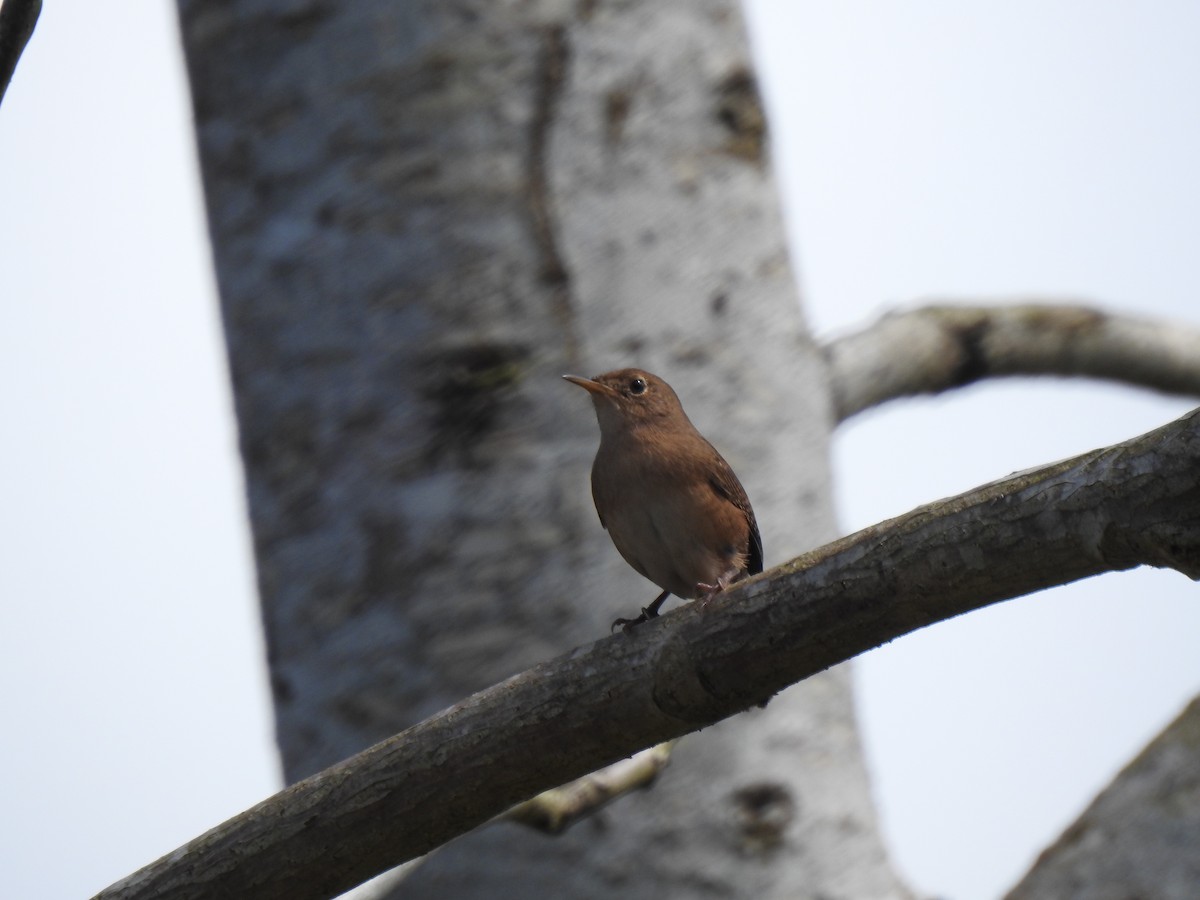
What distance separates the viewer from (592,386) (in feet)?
14.5

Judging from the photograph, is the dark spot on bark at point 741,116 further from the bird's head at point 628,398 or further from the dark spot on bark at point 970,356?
the dark spot on bark at point 970,356

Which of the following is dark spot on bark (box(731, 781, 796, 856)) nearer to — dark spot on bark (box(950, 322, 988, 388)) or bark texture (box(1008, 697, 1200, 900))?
bark texture (box(1008, 697, 1200, 900))

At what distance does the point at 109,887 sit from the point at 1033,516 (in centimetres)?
183

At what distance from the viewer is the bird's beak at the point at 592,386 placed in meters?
4.39

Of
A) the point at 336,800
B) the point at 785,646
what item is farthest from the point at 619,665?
the point at 336,800

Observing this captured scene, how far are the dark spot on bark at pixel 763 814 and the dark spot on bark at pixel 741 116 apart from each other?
2021 mm

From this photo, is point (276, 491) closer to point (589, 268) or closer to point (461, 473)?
point (461, 473)

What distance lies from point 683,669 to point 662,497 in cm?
173

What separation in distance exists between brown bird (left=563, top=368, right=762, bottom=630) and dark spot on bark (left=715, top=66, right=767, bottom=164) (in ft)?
3.00

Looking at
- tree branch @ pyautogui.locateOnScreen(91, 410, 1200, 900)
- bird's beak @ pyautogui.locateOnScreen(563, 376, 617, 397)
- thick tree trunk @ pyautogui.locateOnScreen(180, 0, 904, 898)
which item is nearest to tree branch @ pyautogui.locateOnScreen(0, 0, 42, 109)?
tree branch @ pyautogui.locateOnScreen(91, 410, 1200, 900)

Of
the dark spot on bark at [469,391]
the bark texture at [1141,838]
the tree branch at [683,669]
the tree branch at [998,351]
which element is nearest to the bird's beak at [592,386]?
the dark spot on bark at [469,391]

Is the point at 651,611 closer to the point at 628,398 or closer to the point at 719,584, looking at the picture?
the point at 719,584

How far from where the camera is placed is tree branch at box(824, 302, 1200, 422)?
514 cm

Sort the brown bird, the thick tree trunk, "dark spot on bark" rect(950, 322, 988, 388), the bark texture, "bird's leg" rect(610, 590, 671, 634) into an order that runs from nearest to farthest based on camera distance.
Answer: the bark texture → "bird's leg" rect(610, 590, 671, 634) → the thick tree trunk → the brown bird → "dark spot on bark" rect(950, 322, 988, 388)
